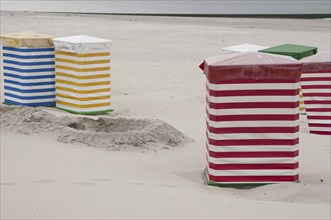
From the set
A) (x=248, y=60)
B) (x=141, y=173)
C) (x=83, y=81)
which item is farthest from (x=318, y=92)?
(x=141, y=173)

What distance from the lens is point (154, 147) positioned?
9617mm

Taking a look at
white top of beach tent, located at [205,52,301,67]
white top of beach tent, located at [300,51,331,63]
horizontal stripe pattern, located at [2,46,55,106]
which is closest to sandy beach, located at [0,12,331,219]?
horizontal stripe pattern, located at [2,46,55,106]

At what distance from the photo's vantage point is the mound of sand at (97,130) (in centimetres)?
962

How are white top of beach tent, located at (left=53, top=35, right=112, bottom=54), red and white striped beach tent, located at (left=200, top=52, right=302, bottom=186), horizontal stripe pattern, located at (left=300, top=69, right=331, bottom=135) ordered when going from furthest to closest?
white top of beach tent, located at (left=53, top=35, right=112, bottom=54)
horizontal stripe pattern, located at (left=300, top=69, right=331, bottom=135)
red and white striped beach tent, located at (left=200, top=52, right=302, bottom=186)

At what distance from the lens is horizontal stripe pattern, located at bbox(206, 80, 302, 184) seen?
8.07 meters

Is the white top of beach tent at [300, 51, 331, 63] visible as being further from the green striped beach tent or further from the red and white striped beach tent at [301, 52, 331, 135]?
the green striped beach tent

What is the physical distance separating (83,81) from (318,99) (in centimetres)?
364

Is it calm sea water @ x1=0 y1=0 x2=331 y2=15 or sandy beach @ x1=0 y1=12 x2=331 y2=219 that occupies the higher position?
calm sea water @ x1=0 y1=0 x2=331 y2=15

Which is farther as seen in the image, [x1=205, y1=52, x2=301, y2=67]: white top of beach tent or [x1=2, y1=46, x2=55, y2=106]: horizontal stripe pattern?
[x1=2, y1=46, x2=55, y2=106]: horizontal stripe pattern

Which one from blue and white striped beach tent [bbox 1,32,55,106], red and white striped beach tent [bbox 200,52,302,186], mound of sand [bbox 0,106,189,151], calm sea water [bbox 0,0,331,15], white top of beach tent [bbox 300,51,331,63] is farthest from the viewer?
calm sea water [bbox 0,0,331,15]

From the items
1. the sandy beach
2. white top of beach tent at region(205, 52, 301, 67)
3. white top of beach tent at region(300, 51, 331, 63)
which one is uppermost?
white top of beach tent at region(205, 52, 301, 67)

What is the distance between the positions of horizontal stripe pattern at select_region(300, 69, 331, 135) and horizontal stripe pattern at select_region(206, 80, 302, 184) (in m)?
3.48

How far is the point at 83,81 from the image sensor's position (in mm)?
12398

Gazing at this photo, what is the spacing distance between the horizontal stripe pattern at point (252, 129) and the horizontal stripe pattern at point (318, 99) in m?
3.48
